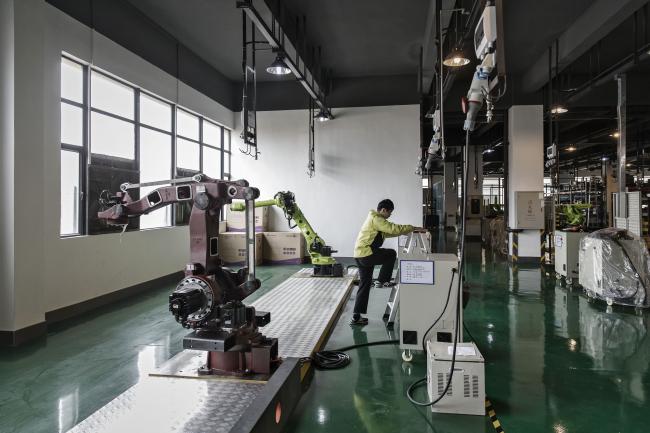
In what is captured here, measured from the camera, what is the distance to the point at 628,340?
4.51 metres

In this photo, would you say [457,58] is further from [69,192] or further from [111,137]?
[69,192]

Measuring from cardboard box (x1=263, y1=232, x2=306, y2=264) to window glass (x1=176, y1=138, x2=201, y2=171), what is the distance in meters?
2.50

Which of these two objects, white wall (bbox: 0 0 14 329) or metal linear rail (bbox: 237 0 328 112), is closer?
white wall (bbox: 0 0 14 329)

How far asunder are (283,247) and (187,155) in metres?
3.27

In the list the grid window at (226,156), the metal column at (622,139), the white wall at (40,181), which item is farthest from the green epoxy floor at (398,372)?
the grid window at (226,156)

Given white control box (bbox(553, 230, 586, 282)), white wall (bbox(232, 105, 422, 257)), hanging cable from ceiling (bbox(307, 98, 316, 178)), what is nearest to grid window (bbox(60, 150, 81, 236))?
white wall (bbox(232, 105, 422, 257))

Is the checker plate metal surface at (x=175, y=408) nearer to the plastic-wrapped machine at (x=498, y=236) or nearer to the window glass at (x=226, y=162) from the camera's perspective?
the window glass at (x=226, y=162)

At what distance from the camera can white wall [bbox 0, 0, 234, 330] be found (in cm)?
441

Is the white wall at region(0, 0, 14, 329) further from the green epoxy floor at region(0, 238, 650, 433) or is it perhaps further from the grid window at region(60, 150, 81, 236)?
the grid window at region(60, 150, 81, 236)

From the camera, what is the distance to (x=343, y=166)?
10938 mm

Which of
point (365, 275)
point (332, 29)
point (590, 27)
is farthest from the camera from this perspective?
point (332, 29)

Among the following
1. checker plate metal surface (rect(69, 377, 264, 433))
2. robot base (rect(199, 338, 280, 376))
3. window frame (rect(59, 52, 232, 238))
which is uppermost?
window frame (rect(59, 52, 232, 238))

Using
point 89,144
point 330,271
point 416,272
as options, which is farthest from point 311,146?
point 416,272

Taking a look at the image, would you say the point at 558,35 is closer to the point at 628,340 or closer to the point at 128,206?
the point at 628,340
